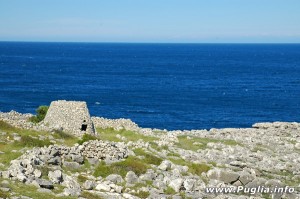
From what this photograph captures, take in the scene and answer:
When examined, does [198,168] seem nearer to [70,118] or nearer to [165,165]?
[165,165]

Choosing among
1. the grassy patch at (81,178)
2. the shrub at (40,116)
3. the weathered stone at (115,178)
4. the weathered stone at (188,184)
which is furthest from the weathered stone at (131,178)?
the shrub at (40,116)

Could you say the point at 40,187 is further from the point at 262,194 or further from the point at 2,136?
the point at 262,194

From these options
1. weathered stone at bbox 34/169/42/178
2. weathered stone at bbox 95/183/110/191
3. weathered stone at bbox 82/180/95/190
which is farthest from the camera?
weathered stone at bbox 95/183/110/191

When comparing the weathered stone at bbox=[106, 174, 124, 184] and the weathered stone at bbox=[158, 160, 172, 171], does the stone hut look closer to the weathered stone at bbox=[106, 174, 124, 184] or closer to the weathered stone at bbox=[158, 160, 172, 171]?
the weathered stone at bbox=[158, 160, 172, 171]

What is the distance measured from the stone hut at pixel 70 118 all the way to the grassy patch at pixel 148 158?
9.37 m

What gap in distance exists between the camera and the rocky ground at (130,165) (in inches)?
1057

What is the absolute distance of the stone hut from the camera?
149ft

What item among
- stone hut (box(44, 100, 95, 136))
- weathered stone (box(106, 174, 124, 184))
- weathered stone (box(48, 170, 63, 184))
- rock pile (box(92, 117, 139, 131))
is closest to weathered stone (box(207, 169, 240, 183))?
weathered stone (box(106, 174, 124, 184))

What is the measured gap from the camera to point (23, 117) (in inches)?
2135

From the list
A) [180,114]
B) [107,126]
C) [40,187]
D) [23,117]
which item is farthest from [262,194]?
[180,114]

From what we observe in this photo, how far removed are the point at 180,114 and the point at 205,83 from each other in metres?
66.8

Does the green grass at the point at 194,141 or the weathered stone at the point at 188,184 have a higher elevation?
the weathered stone at the point at 188,184

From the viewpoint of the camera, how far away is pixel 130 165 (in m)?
32.4

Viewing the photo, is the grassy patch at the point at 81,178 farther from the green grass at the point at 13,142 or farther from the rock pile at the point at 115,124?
the rock pile at the point at 115,124
